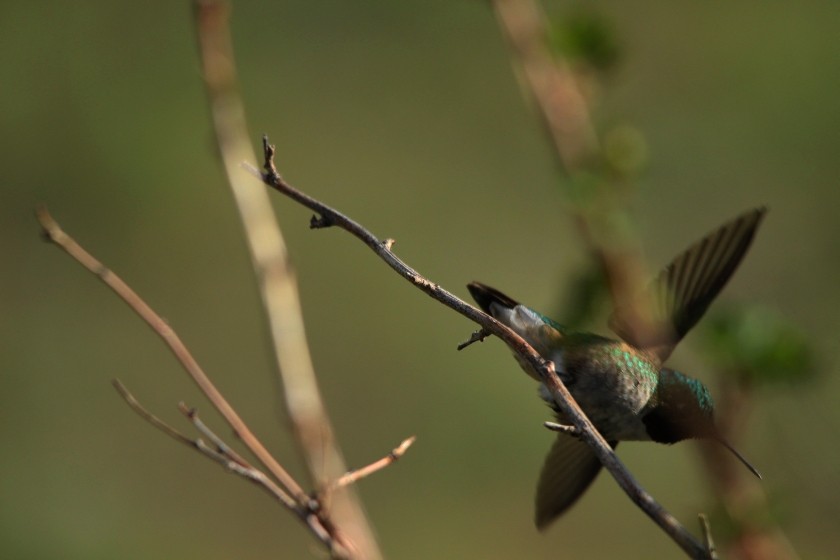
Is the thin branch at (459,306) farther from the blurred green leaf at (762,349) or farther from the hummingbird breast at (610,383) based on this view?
the blurred green leaf at (762,349)

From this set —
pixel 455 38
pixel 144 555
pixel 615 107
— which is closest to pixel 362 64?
pixel 455 38

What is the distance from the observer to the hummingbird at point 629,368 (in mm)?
1464

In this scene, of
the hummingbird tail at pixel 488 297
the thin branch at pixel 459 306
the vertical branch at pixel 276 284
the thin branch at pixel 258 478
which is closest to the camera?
the thin branch at pixel 459 306

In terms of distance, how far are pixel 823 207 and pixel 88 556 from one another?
368 cm

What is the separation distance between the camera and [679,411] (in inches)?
55.9

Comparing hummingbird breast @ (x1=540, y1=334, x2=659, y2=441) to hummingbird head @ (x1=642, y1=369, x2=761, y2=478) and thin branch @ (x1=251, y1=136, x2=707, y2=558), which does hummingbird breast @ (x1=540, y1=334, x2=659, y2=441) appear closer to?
hummingbird head @ (x1=642, y1=369, x2=761, y2=478)

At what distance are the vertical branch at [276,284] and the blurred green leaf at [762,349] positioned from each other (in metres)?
0.62

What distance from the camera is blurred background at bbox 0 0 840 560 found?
4355mm

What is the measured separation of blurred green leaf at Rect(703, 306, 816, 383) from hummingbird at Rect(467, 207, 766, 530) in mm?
69

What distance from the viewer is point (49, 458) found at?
4410 mm

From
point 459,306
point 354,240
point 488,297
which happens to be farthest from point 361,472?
point 354,240

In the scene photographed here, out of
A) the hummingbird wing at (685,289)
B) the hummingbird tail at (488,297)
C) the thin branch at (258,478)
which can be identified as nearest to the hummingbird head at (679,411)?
the hummingbird wing at (685,289)

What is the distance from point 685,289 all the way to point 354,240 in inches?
146

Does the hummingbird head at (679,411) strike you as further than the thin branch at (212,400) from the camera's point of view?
Yes
